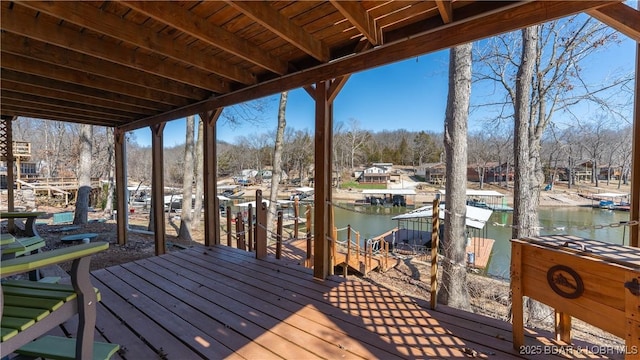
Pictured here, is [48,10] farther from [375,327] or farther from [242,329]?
[375,327]

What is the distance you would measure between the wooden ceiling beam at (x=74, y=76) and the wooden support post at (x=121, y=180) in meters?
2.45

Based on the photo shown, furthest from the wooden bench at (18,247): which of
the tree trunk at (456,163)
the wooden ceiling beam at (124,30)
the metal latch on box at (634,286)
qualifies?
the tree trunk at (456,163)

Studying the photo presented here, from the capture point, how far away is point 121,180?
5.77m

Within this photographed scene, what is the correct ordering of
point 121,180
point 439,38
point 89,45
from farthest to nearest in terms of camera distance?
point 121,180 → point 89,45 → point 439,38

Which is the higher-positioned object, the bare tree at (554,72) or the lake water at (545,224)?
the bare tree at (554,72)

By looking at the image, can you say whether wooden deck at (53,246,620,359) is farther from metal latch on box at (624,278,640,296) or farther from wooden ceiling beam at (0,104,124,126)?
wooden ceiling beam at (0,104,124,126)

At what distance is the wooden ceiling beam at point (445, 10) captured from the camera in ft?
5.64

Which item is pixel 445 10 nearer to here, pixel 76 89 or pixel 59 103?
pixel 76 89

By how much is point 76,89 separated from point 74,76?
0.53 meters

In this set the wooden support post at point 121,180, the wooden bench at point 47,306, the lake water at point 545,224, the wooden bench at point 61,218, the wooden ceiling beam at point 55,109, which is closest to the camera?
the wooden bench at point 47,306

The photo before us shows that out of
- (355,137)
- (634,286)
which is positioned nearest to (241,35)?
(634,286)

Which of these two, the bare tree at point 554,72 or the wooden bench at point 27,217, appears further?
the bare tree at point 554,72

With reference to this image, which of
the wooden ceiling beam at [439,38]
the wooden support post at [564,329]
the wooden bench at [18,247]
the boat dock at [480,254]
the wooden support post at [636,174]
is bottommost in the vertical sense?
the boat dock at [480,254]

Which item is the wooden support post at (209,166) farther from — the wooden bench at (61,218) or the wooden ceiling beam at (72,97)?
the wooden bench at (61,218)
